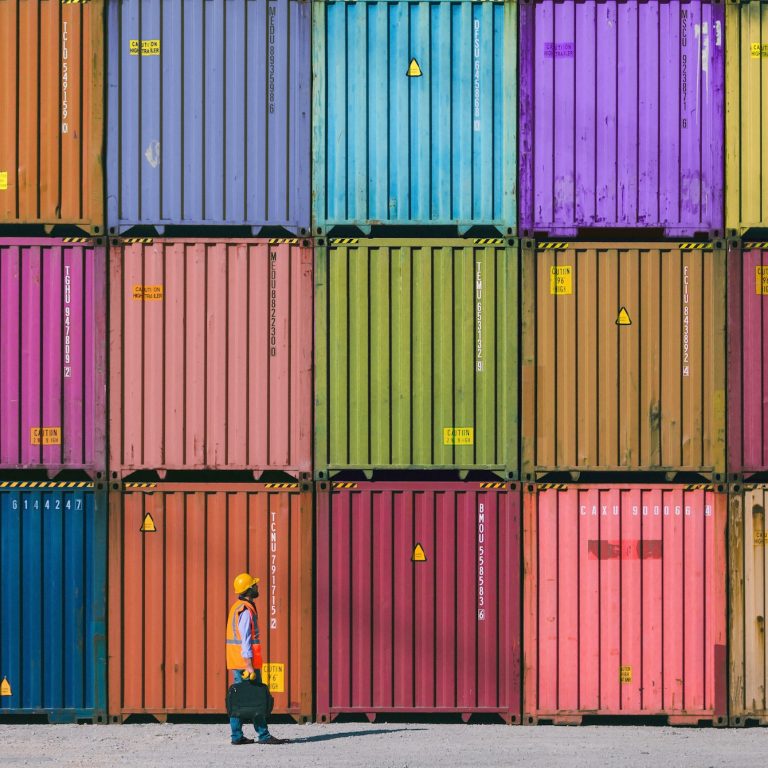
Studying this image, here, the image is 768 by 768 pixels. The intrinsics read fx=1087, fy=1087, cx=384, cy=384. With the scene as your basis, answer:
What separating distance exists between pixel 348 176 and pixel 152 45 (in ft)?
9.82

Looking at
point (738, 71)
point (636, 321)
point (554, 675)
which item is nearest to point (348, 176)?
point (636, 321)

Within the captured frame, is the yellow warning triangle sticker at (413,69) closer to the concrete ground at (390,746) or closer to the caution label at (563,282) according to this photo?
the caution label at (563,282)

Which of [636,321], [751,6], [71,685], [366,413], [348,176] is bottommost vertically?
[71,685]

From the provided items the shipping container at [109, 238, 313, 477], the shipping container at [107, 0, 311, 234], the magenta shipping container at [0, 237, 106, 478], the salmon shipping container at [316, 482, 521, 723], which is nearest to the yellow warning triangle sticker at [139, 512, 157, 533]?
the shipping container at [109, 238, 313, 477]

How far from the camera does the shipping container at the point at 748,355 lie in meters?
13.6

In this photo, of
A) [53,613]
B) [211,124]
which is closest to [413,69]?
[211,124]

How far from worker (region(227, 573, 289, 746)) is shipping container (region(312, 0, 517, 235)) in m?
4.69

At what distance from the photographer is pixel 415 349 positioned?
44.8 feet

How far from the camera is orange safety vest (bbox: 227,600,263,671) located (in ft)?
40.1

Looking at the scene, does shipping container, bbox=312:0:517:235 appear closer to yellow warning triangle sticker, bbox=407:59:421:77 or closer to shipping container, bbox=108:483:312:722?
yellow warning triangle sticker, bbox=407:59:421:77

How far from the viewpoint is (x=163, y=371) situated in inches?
A: 537

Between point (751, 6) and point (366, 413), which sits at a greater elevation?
point (751, 6)

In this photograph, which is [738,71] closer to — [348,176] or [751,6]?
[751,6]

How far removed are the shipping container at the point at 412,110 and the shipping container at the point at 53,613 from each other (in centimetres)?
507
